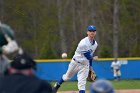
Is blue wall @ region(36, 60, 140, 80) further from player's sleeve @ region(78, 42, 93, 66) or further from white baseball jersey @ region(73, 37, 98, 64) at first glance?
player's sleeve @ region(78, 42, 93, 66)

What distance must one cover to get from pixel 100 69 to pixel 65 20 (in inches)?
866

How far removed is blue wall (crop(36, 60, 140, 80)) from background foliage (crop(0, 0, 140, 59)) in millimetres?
17120

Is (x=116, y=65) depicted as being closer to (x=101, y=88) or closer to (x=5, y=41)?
(x=5, y=41)

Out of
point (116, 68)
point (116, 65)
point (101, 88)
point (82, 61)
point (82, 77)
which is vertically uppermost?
point (101, 88)

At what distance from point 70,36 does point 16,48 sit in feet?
150

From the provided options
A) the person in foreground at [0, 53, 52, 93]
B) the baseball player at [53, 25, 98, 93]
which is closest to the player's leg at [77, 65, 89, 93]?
the baseball player at [53, 25, 98, 93]

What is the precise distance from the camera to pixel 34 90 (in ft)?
15.4

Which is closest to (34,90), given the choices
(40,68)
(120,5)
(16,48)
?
(16,48)

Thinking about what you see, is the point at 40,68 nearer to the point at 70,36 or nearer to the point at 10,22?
the point at 10,22

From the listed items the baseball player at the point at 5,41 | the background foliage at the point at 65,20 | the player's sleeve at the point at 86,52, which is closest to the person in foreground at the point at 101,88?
the baseball player at the point at 5,41

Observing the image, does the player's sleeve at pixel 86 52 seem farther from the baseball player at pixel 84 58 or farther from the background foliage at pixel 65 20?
the background foliage at pixel 65 20

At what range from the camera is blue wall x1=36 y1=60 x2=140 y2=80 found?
25.2 m

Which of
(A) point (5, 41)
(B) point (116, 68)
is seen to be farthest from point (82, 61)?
(B) point (116, 68)

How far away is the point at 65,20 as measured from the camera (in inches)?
1861
